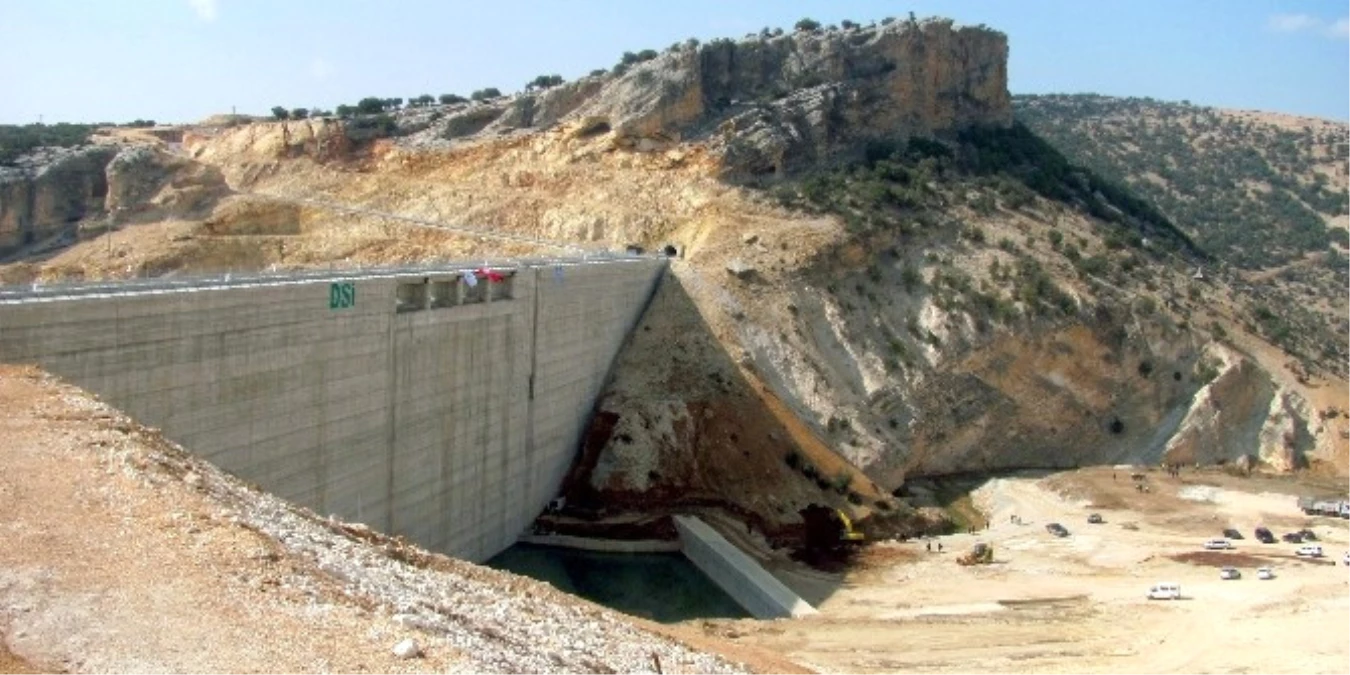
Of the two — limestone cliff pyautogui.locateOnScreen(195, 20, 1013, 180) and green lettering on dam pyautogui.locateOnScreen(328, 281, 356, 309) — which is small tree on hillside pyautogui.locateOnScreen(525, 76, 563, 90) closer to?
limestone cliff pyautogui.locateOnScreen(195, 20, 1013, 180)

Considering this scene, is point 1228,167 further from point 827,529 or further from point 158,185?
point 158,185

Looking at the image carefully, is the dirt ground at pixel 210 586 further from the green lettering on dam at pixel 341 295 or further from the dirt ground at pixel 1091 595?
the dirt ground at pixel 1091 595

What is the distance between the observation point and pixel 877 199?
6644 cm

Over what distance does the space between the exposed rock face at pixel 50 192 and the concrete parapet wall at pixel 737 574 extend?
110 ft

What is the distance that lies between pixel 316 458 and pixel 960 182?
165 feet

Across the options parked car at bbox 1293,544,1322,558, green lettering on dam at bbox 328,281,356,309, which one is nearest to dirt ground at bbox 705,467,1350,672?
parked car at bbox 1293,544,1322,558

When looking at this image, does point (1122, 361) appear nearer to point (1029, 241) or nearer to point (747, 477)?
point (1029, 241)

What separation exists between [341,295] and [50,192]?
35.2 m

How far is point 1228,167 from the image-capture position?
127938 mm

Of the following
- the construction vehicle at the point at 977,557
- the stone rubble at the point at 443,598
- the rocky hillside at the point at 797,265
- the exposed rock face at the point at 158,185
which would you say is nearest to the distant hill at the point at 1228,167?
the rocky hillside at the point at 797,265

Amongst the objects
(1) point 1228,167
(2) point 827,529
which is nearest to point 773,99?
(2) point 827,529

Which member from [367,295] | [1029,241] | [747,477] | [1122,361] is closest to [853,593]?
[747,477]

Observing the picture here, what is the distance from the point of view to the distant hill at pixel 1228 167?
356 feet

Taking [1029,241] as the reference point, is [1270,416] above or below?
below
